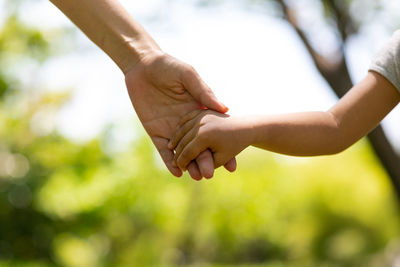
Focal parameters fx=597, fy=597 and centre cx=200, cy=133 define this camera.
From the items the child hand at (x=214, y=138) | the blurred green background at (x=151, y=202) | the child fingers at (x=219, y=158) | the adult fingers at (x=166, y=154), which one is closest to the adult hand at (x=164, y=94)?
the adult fingers at (x=166, y=154)

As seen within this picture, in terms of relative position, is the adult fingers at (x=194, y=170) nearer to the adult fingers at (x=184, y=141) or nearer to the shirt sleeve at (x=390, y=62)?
the adult fingers at (x=184, y=141)

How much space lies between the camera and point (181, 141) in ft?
7.89

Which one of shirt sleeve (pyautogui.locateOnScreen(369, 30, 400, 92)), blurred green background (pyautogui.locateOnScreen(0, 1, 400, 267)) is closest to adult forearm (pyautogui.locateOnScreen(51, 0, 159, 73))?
shirt sleeve (pyautogui.locateOnScreen(369, 30, 400, 92))

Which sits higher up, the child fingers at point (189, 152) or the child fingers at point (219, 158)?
the child fingers at point (189, 152)

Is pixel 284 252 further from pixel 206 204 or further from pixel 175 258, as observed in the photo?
pixel 206 204

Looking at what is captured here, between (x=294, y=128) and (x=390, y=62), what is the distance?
1.51 feet

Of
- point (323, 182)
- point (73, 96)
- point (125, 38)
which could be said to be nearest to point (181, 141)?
point (125, 38)

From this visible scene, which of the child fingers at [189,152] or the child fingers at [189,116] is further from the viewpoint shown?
the child fingers at [189,116]

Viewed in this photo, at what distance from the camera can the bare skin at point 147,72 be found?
2.50 metres

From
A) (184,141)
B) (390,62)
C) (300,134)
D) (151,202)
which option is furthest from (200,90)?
(151,202)

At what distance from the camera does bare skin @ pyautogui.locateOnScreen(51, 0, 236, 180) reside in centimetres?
250

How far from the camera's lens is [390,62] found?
7.73 ft

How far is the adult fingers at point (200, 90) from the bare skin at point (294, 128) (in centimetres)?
4

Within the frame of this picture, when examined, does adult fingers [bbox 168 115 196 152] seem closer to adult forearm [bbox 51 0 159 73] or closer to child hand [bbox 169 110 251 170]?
child hand [bbox 169 110 251 170]
